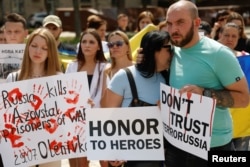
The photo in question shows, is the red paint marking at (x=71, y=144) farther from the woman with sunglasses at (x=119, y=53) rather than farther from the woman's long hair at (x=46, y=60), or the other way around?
the woman with sunglasses at (x=119, y=53)

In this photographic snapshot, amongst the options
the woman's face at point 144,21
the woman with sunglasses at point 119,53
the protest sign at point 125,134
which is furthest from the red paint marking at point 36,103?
the woman's face at point 144,21

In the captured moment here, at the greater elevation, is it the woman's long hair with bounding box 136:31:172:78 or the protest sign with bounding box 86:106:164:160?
the woman's long hair with bounding box 136:31:172:78

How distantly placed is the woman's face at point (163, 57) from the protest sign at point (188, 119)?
171mm

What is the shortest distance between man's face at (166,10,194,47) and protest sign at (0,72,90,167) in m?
1.08

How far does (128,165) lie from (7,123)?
3.28 ft

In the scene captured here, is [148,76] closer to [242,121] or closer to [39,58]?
[39,58]

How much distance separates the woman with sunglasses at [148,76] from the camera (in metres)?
3.21

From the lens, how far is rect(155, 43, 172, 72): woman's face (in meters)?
3.22

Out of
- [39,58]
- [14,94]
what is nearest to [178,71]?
[39,58]

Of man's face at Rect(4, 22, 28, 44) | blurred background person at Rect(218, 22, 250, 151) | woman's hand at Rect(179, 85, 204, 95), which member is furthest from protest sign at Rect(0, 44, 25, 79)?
woman's hand at Rect(179, 85, 204, 95)

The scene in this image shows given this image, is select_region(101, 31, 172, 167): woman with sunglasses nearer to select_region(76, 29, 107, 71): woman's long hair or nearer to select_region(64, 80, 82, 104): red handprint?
select_region(64, 80, 82, 104): red handprint

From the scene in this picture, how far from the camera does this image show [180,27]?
302 cm

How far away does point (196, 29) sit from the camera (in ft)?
10.2

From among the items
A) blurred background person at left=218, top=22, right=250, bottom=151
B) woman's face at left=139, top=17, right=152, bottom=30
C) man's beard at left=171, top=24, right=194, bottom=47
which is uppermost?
man's beard at left=171, top=24, right=194, bottom=47
